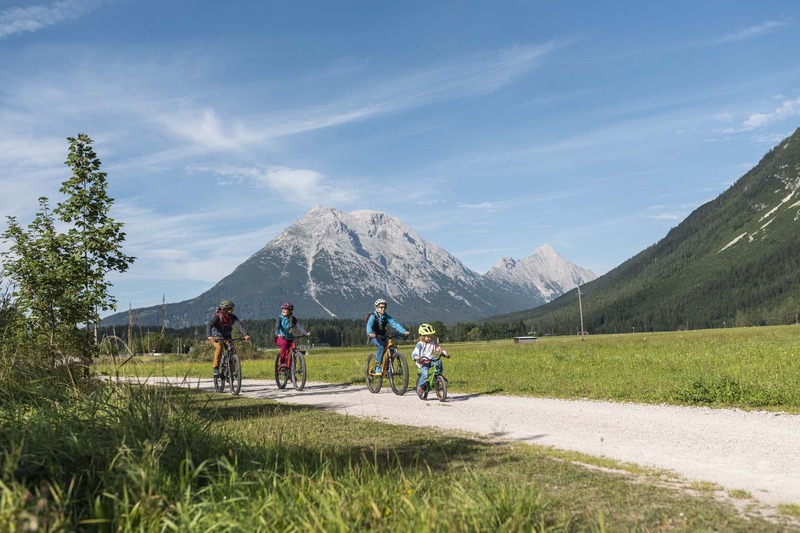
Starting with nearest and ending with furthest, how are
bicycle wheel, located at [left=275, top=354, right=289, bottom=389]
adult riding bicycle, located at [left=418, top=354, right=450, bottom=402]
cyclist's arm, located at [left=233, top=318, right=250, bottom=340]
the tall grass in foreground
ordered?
the tall grass in foreground
adult riding bicycle, located at [left=418, top=354, right=450, bottom=402]
cyclist's arm, located at [left=233, top=318, right=250, bottom=340]
bicycle wheel, located at [left=275, top=354, right=289, bottom=389]

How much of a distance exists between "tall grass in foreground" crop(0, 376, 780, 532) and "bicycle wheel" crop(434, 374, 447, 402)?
23.4ft

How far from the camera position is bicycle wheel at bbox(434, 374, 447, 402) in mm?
15234

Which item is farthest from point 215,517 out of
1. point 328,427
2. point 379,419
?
point 379,419

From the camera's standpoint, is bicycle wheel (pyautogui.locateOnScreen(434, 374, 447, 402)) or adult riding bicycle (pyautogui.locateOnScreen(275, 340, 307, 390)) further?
adult riding bicycle (pyautogui.locateOnScreen(275, 340, 307, 390))

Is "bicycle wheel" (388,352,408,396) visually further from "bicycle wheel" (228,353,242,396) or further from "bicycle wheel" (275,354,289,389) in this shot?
"bicycle wheel" (228,353,242,396)

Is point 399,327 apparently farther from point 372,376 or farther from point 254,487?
point 254,487

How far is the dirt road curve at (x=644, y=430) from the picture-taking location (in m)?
7.17

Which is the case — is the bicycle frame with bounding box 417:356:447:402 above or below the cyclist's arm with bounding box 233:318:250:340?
below

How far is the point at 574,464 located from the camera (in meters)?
7.53

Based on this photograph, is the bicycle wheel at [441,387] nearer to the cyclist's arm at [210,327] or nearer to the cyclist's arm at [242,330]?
the cyclist's arm at [242,330]

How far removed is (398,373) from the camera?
17.2 meters

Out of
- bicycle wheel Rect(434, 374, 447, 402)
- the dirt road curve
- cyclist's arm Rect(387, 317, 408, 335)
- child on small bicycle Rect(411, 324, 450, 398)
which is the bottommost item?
the dirt road curve

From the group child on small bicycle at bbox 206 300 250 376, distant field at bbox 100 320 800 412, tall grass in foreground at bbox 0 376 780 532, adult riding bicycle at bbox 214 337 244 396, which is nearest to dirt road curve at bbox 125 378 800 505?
distant field at bbox 100 320 800 412

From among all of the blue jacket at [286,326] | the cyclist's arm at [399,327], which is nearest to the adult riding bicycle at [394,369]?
the cyclist's arm at [399,327]
